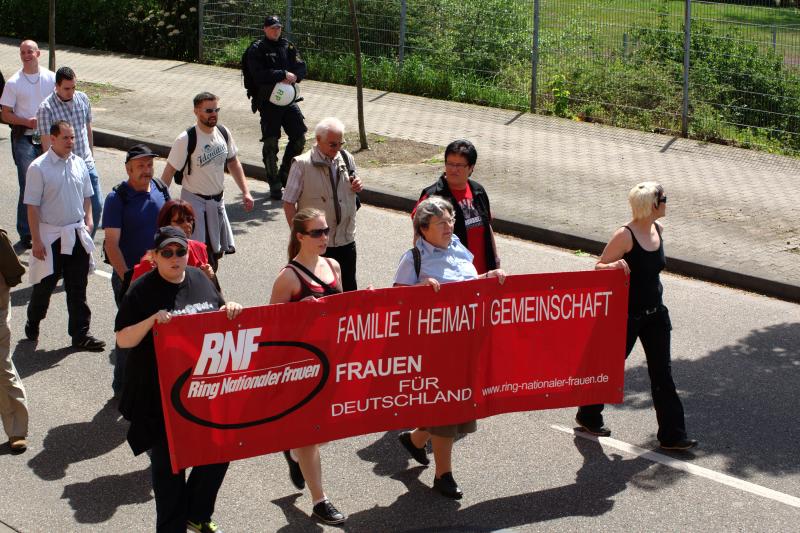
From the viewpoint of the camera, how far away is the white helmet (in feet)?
44.9

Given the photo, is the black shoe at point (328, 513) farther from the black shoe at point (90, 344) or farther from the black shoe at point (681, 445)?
the black shoe at point (90, 344)

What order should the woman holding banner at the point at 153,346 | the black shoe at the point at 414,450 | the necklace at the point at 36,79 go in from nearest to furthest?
the woman holding banner at the point at 153,346 < the black shoe at the point at 414,450 < the necklace at the point at 36,79

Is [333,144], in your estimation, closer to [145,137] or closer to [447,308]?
[447,308]

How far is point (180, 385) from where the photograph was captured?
608cm

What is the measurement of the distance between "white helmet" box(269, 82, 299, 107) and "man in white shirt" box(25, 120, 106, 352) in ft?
15.1

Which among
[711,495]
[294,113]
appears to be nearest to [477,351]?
[711,495]

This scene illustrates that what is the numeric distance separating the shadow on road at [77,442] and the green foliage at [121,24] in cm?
1562

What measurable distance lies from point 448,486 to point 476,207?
196 centimetres

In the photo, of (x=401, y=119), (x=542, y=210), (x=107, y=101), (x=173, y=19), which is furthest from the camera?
(x=173, y=19)

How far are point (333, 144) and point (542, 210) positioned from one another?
519 centimetres

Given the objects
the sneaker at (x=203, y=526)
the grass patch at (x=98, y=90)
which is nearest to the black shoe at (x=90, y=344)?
the sneaker at (x=203, y=526)

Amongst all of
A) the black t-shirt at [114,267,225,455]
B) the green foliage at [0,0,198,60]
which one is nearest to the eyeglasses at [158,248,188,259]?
the black t-shirt at [114,267,225,455]

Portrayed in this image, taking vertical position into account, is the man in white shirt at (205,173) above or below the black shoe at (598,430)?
above

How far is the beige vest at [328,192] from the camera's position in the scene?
8398mm
